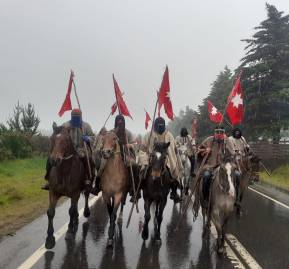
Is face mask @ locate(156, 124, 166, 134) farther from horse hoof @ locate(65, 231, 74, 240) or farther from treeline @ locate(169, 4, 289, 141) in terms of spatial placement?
treeline @ locate(169, 4, 289, 141)

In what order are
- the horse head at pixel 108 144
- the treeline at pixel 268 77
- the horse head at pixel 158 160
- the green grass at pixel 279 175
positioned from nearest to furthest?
the horse head at pixel 158 160 < the horse head at pixel 108 144 < the green grass at pixel 279 175 < the treeline at pixel 268 77

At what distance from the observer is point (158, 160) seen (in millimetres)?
8852

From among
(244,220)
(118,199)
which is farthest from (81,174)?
(244,220)

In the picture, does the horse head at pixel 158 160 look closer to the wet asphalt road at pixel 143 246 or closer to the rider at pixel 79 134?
the wet asphalt road at pixel 143 246

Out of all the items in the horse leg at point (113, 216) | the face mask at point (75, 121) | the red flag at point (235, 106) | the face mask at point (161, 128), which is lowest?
the horse leg at point (113, 216)

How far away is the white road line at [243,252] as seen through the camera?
7.51 meters

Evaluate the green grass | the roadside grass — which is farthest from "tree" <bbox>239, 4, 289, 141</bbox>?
the roadside grass

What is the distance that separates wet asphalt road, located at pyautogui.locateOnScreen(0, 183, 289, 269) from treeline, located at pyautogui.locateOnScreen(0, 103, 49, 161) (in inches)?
725

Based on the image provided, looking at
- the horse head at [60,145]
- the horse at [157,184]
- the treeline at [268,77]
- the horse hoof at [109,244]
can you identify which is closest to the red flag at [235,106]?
the horse at [157,184]

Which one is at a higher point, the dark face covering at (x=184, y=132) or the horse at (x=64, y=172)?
the dark face covering at (x=184, y=132)

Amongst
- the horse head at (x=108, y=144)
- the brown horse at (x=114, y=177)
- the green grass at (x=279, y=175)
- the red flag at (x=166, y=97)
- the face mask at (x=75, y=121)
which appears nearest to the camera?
the horse head at (x=108, y=144)

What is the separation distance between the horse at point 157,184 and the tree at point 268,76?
71.9 ft

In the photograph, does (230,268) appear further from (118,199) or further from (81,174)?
(81,174)

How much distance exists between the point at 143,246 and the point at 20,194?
9.18 m
